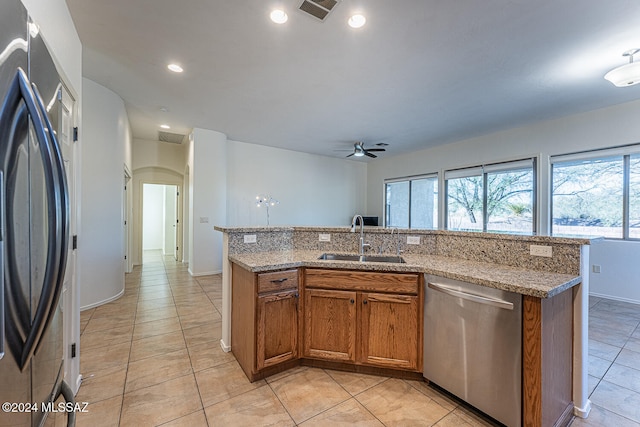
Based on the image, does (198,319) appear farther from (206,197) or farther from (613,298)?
(613,298)

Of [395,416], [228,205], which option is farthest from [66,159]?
[228,205]

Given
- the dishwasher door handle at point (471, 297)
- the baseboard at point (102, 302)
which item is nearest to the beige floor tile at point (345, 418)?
the dishwasher door handle at point (471, 297)

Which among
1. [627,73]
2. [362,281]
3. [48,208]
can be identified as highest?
[627,73]

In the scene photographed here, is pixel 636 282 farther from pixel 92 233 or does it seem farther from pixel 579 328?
pixel 92 233

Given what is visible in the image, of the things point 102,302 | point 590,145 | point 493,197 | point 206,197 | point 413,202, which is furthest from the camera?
point 413,202

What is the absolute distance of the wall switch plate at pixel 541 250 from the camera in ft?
5.90

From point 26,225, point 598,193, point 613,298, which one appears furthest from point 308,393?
point 598,193

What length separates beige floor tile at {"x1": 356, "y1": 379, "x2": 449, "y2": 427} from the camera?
166 cm

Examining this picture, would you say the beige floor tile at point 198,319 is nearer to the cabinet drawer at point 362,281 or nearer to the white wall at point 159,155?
the cabinet drawer at point 362,281

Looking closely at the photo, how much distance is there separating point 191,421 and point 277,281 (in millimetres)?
966

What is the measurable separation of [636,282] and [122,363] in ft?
20.9

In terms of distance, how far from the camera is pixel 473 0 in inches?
78.0

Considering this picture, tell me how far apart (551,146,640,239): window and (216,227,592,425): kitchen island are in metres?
3.03

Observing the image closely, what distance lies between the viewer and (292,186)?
6.97m
